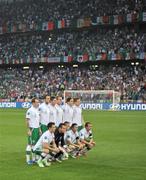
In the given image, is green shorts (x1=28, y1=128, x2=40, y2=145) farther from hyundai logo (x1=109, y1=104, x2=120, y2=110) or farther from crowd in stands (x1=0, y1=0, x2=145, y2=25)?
crowd in stands (x1=0, y1=0, x2=145, y2=25)

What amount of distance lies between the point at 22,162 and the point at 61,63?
170 ft

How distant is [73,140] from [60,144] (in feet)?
3.65

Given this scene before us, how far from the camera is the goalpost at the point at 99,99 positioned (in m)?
52.7

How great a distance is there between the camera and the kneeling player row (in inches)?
595

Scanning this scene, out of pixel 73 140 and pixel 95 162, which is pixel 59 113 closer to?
pixel 73 140

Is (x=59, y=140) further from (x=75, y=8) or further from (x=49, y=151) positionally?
(x=75, y=8)

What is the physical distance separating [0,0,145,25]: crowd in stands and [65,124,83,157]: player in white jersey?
148 ft

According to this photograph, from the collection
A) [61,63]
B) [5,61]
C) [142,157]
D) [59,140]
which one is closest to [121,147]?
[142,157]

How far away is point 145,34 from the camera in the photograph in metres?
61.3

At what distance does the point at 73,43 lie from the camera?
6762 centimetres

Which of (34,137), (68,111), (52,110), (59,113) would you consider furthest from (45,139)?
(68,111)

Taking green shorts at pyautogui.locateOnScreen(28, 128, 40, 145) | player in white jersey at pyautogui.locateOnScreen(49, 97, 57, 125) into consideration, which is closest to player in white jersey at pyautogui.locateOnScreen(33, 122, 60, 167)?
green shorts at pyautogui.locateOnScreen(28, 128, 40, 145)

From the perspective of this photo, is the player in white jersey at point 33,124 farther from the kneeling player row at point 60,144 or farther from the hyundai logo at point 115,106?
the hyundai logo at point 115,106

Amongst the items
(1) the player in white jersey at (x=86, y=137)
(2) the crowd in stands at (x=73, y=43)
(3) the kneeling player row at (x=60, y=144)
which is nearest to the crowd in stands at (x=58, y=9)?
A: (2) the crowd in stands at (x=73, y=43)
